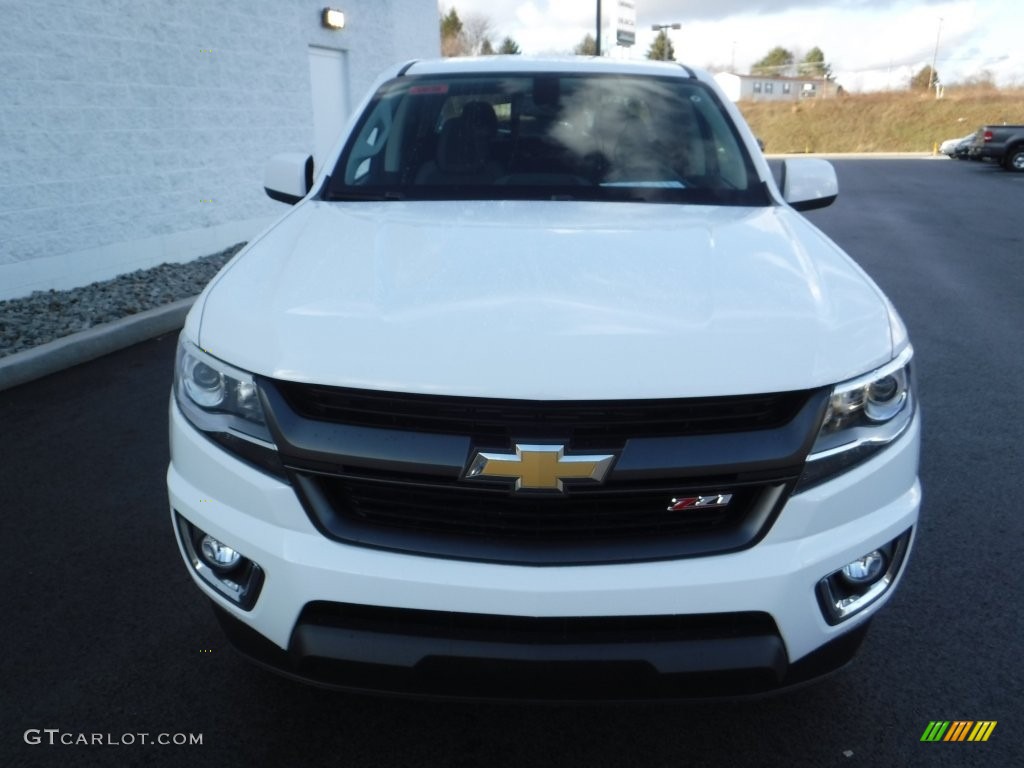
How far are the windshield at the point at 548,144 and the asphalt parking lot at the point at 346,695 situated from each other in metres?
1.53

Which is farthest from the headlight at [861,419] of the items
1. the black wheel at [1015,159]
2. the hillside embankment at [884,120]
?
the hillside embankment at [884,120]

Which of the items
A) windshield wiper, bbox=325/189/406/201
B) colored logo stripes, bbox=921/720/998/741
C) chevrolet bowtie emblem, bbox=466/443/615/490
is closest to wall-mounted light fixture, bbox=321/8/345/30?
windshield wiper, bbox=325/189/406/201

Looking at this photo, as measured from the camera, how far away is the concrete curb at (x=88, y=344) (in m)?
5.30

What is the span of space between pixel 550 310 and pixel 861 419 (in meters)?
0.74

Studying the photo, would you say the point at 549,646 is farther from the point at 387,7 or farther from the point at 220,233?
the point at 387,7

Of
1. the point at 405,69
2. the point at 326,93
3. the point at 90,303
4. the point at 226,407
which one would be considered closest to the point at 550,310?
the point at 226,407

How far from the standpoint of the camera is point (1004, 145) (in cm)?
2434

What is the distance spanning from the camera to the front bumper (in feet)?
5.95

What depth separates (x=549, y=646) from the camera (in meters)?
1.83

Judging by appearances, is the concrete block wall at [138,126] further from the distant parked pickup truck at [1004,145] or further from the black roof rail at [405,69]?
the distant parked pickup truck at [1004,145]

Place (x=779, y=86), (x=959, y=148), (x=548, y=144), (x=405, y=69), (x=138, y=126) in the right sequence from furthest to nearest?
1. (x=779, y=86)
2. (x=959, y=148)
3. (x=138, y=126)
4. (x=405, y=69)
5. (x=548, y=144)

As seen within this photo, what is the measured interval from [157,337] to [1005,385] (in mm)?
5648

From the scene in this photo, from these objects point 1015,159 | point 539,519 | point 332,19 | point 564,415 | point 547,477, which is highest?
point 332,19

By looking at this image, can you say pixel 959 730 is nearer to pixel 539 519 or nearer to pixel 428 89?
pixel 539 519
